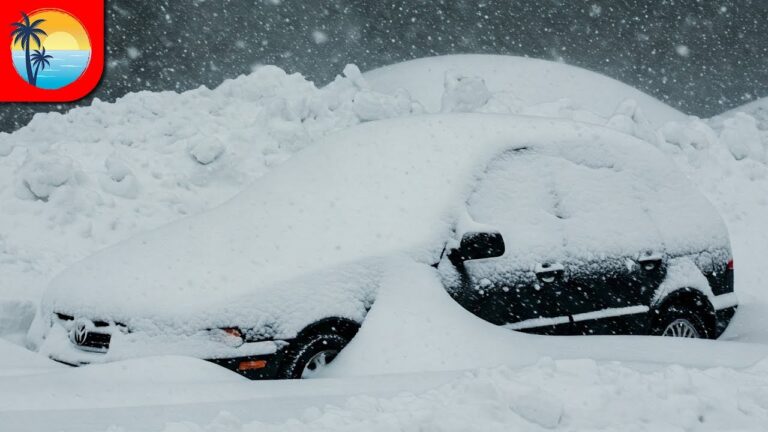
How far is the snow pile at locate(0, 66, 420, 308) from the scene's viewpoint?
30.6 ft

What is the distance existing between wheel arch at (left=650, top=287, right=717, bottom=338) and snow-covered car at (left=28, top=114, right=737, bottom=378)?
11 millimetres

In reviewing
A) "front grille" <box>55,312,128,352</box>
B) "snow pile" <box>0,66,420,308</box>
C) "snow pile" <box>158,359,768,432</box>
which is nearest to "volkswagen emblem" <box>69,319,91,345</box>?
"front grille" <box>55,312,128,352</box>

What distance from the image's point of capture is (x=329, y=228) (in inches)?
197

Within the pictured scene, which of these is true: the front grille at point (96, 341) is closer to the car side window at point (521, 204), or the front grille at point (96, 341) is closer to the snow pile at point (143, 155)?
the car side window at point (521, 204)

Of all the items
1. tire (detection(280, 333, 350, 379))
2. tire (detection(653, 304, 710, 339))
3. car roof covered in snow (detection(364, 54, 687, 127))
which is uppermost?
car roof covered in snow (detection(364, 54, 687, 127))

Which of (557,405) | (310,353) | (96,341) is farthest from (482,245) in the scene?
(96,341)

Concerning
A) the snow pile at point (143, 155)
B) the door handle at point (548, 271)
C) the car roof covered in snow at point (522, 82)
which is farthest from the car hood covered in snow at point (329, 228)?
the car roof covered in snow at point (522, 82)

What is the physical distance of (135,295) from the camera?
470 centimetres

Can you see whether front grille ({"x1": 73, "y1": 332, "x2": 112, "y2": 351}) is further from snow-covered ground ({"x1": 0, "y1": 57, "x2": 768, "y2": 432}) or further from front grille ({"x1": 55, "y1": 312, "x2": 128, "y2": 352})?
snow-covered ground ({"x1": 0, "y1": 57, "x2": 768, "y2": 432})

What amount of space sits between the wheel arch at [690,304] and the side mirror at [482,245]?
1382 millimetres

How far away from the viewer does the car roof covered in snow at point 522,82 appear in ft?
47.4

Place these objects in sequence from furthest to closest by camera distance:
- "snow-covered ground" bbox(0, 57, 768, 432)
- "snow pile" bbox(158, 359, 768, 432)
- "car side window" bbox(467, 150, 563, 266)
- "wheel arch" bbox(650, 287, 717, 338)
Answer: "wheel arch" bbox(650, 287, 717, 338) < "car side window" bbox(467, 150, 563, 266) < "snow-covered ground" bbox(0, 57, 768, 432) < "snow pile" bbox(158, 359, 768, 432)

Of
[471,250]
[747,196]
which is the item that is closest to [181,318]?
[471,250]

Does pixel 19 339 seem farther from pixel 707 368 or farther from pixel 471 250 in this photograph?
pixel 707 368
